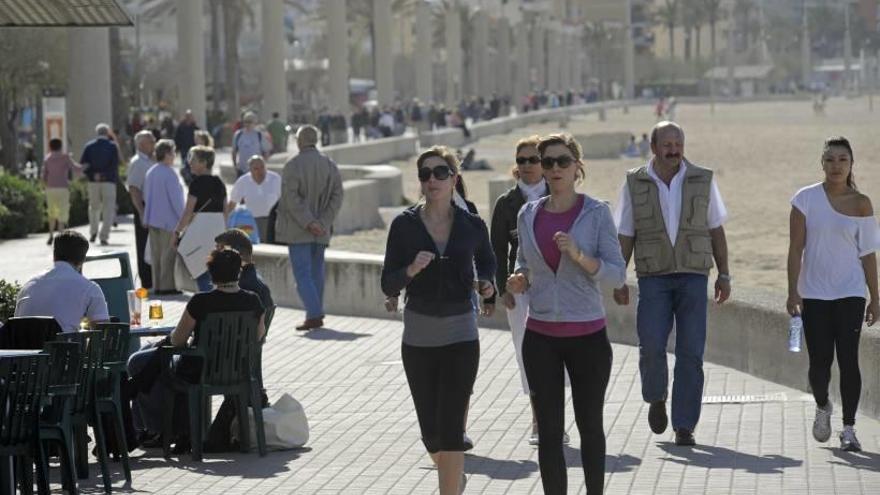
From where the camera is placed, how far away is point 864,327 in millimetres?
11055

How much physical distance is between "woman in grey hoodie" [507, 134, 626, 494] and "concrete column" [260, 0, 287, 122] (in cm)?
5273

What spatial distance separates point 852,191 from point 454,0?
93.5m

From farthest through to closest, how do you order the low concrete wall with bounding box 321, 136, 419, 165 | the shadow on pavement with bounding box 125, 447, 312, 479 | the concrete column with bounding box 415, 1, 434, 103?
the concrete column with bounding box 415, 1, 434, 103, the low concrete wall with bounding box 321, 136, 419, 165, the shadow on pavement with bounding box 125, 447, 312, 479

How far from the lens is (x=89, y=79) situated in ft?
116

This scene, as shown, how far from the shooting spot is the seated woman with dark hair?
32.7ft

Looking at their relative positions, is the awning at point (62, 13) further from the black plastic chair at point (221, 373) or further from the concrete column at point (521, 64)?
the concrete column at point (521, 64)

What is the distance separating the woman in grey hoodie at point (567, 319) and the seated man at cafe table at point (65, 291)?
9.28ft

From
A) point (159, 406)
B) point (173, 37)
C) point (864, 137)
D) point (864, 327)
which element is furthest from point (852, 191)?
point (173, 37)

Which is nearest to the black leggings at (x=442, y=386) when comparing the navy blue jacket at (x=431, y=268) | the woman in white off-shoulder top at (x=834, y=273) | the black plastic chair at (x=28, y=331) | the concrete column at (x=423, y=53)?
the navy blue jacket at (x=431, y=268)

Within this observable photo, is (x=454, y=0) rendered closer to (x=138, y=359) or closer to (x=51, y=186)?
(x=51, y=186)

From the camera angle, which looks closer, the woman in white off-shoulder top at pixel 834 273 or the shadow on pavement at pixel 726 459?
the shadow on pavement at pixel 726 459

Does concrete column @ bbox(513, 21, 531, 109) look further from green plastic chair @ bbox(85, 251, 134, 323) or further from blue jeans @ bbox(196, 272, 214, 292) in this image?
green plastic chair @ bbox(85, 251, 134, 323)

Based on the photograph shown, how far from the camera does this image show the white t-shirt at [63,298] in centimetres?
968

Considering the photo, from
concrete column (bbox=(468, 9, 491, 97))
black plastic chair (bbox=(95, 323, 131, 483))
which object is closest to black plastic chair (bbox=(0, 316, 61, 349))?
black plastic chair (bbox=(95, 323, 131, 483))
